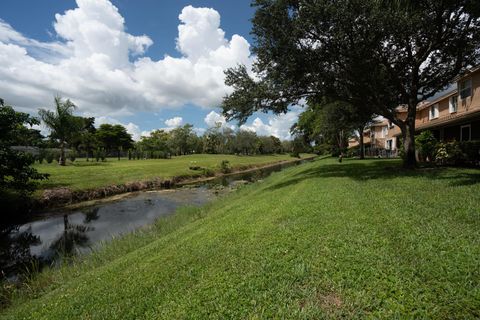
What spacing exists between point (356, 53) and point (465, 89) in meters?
11.0

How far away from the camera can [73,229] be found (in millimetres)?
12297

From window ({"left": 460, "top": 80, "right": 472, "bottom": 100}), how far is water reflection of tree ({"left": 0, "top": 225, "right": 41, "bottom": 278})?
83.3ft

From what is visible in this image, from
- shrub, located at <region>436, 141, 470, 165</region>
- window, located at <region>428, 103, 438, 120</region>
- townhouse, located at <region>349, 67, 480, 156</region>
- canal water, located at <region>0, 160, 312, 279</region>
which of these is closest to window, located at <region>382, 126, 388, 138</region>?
townhouse, located at <region>349, 67, 480, 156</region>

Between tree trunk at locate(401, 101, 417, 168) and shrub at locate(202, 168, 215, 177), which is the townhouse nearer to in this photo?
tree trunk at locate(401, 101, 417, 168)

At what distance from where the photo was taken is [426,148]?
1848 cm

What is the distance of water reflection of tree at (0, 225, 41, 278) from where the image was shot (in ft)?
28.3

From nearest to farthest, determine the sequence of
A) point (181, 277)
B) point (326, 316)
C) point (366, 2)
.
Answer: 1. point (326, 316)
2. point (181, 277)
3. point (366, 2)

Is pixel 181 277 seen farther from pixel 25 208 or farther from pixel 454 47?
pixel 454 47

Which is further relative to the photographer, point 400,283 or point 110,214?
point 110,214

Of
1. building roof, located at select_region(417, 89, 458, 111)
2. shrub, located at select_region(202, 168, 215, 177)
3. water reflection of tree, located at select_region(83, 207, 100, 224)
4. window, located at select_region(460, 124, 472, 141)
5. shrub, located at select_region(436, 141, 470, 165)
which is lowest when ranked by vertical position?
water reflection of tree, located at select_region(83, 207, 100, 224)

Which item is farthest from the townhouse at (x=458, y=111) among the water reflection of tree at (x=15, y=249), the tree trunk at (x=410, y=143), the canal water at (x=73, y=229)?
the water reflection of tree at (x=15, y=249)

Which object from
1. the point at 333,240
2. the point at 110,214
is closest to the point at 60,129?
the point at 110,214

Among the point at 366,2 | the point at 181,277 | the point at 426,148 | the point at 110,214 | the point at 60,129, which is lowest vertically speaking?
the point at 110,214

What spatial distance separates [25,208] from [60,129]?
24.4 m
